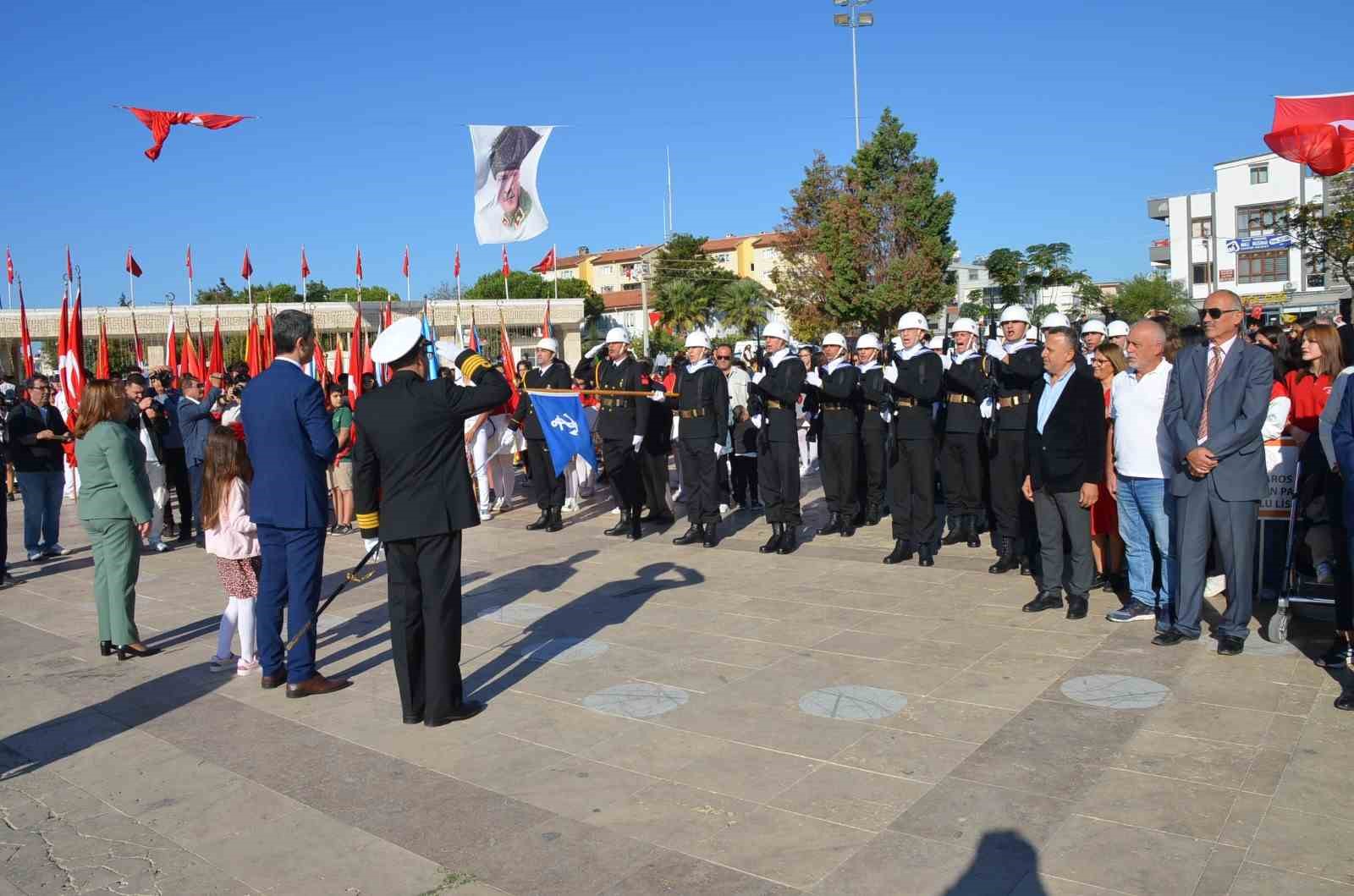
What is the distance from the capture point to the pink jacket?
270 inches

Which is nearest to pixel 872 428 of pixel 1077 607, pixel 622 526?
pixel 622 526

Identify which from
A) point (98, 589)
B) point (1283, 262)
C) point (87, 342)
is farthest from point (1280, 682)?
point (1283, 262)

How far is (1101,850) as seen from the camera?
12.9 ft

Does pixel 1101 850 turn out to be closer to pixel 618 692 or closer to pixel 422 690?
pixel 618 692

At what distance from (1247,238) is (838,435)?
61.1 metres

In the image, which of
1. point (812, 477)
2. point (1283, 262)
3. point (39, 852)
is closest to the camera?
point (39, 852)

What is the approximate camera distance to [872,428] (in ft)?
37.6

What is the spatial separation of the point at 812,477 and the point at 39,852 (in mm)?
13031

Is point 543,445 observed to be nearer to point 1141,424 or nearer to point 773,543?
point 773,543

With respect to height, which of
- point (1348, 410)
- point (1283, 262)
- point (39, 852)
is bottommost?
point (39, 852)

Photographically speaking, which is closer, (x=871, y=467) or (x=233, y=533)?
(x=233, y=533)

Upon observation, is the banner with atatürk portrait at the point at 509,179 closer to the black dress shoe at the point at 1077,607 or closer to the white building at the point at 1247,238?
the black dress shoe at the point at 1077,607

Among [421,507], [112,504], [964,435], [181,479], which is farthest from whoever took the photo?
[181,479]

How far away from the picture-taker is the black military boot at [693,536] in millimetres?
11117
